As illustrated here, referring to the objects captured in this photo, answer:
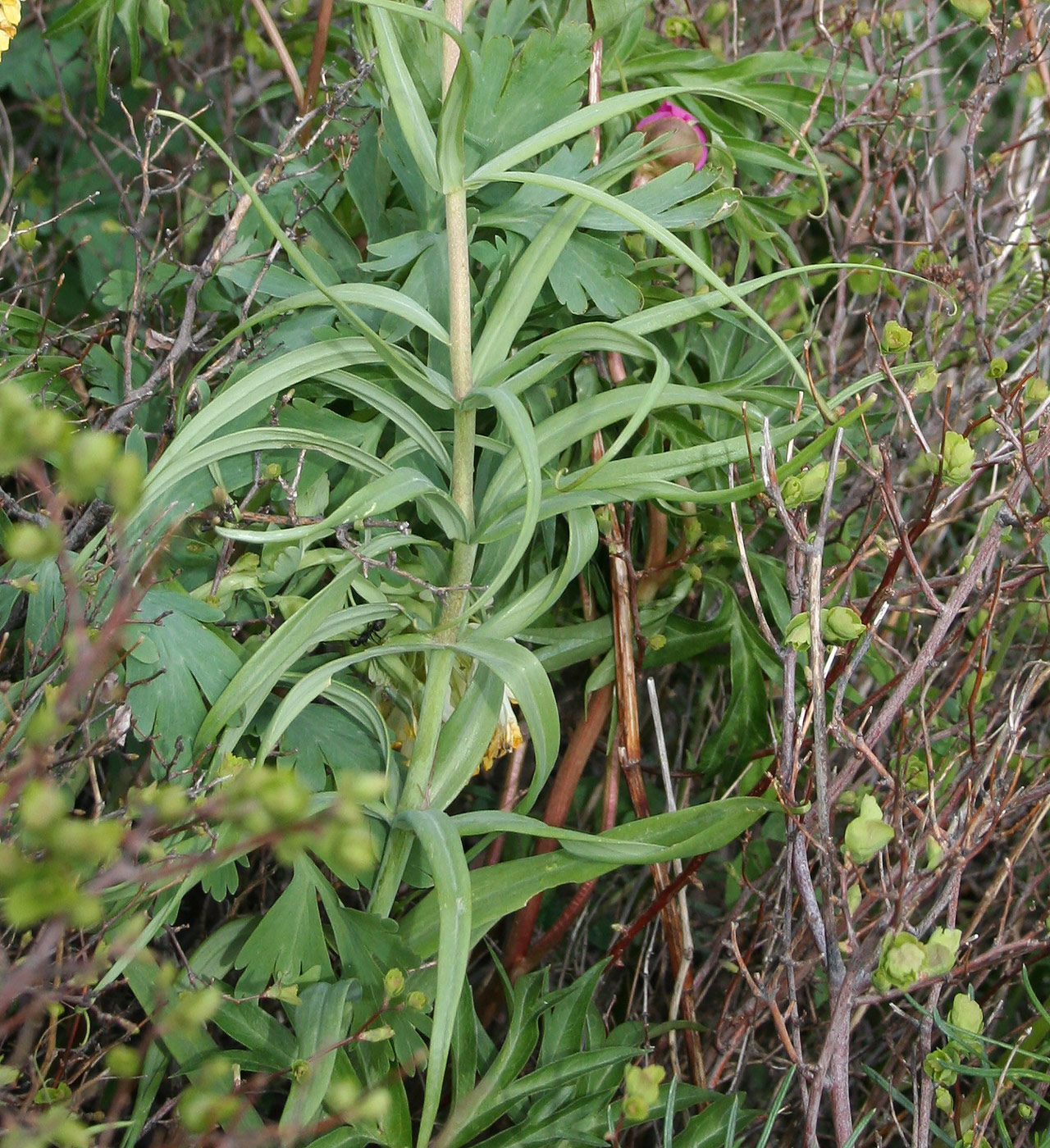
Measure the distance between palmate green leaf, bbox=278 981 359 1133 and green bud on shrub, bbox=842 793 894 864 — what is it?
0.84 ft

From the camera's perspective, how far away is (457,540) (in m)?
0.57

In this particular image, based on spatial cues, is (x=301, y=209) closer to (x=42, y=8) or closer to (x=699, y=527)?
(x=699, y=527)

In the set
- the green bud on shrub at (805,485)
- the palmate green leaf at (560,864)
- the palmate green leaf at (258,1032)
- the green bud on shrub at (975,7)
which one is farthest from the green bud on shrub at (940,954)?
the green bud on shrub at (975,7)

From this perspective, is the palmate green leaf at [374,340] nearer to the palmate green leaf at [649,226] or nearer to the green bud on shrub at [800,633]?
the palmate green leaf at [649,226]

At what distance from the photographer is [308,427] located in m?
0.58

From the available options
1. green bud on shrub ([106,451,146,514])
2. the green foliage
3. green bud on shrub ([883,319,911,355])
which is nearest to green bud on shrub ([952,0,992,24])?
the green foliage

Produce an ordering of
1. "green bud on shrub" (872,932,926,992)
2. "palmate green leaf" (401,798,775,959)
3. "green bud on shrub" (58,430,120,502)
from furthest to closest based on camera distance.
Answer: "palmate green leaf" (401,798,775,959) < "green bud on shrub" (872,932,926,992) < "green bud on shrub" (58,430,120,502)

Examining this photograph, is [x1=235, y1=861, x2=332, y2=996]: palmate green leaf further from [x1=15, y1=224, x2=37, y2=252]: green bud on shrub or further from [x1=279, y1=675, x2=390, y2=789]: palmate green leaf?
[x1=15, y1=224, x2=37, y2=252]: green bud on shrub

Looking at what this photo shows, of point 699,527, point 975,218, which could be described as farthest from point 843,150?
point 699,527

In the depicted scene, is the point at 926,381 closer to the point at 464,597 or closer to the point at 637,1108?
the point at 464,597

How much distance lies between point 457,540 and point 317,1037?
263mm

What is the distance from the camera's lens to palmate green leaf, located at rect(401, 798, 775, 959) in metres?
0.55

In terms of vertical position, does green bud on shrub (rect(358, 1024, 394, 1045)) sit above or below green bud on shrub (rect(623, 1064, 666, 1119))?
above

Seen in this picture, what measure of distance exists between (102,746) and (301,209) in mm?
334
